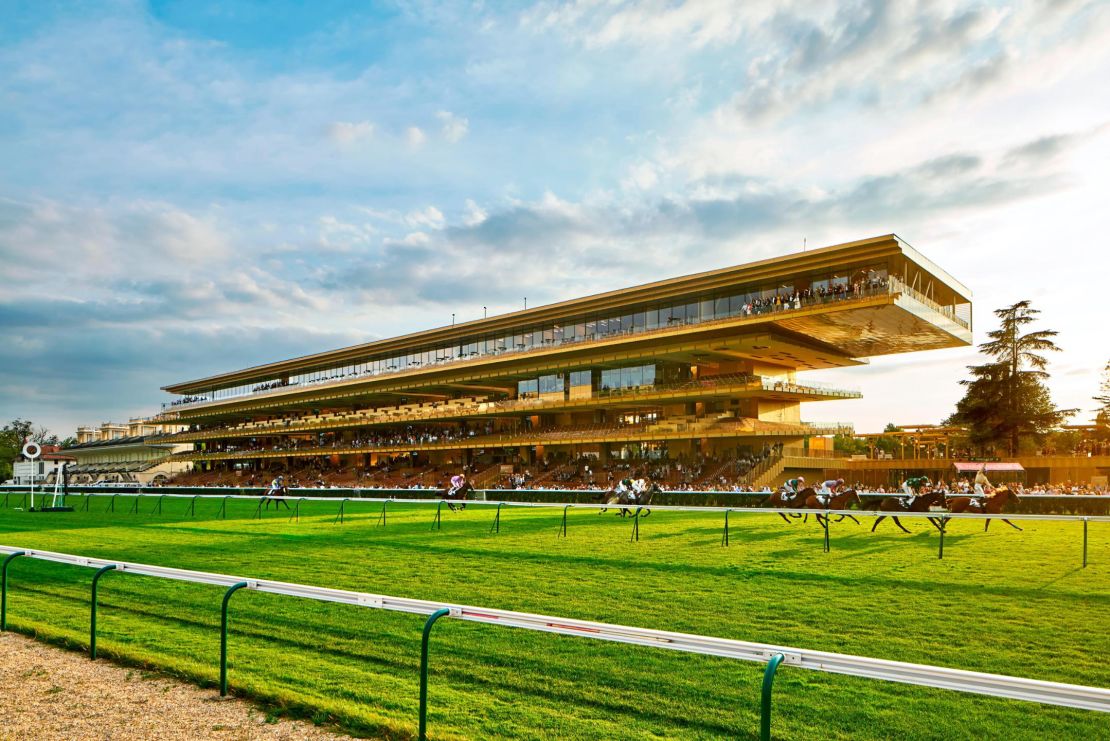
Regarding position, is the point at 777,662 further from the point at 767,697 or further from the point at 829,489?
the point at 829,489

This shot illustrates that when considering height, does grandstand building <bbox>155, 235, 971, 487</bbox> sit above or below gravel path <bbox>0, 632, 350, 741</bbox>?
above

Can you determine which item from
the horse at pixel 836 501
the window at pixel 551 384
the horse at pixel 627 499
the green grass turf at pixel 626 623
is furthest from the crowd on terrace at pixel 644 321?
the green grass turf at pixel 626 623

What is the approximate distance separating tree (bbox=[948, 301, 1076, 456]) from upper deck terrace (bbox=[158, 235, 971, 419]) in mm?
10147

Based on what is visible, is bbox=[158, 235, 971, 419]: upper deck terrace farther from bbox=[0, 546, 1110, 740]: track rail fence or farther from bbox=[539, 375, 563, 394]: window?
bbox=[0, 546, 1110, 740]: track rail fence

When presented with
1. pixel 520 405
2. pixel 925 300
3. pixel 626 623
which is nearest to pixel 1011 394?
pixel 925 300

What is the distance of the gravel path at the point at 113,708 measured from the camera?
206 inches

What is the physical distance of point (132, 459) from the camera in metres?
108

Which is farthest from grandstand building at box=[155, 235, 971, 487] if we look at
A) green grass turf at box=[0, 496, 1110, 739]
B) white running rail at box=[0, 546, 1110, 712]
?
white running rail at box=[0, 546, 1110, 712]

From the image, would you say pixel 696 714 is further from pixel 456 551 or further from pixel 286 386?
pixel 286 386

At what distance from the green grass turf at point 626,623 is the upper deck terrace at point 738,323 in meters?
26.6

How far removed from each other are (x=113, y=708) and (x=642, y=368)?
46931mm

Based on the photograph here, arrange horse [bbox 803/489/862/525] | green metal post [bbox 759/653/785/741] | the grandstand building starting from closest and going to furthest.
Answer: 1. green metal post [bbox 759/653/785/741]
2. horse [bbox 803/489/862/525]
3. the grandstand building

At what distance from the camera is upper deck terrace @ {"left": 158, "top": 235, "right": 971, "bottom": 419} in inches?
1564

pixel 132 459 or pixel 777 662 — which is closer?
pixel 777 662
